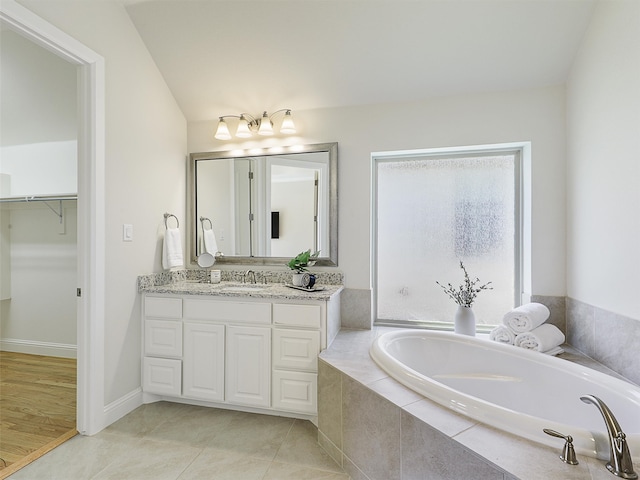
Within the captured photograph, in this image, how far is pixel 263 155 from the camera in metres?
2.65

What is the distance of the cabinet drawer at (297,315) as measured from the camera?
2027mm

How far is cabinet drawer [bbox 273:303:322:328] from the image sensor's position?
2027mm

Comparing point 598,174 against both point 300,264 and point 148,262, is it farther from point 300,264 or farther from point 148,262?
point 148,262

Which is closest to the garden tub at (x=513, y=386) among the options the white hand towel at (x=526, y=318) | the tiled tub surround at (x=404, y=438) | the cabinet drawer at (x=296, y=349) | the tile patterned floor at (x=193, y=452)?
the tiled tub surround at (x=404, y=438)

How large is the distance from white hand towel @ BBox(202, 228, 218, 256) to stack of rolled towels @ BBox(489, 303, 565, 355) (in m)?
2.18

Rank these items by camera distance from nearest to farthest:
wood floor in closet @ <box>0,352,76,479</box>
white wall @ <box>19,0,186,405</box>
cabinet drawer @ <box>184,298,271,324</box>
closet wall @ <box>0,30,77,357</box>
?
1. wood floor in closet @ <box>0,352,76,479</box>
2. white wall @ <box>19,0,186,405</box>
3. cabinet drawer @ <box>184,298,271,324</box>
4. closet wall @ <box>0,30,77,357</box>

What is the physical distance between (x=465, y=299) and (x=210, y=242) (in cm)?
205

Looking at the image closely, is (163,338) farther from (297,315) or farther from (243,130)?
(243,130)

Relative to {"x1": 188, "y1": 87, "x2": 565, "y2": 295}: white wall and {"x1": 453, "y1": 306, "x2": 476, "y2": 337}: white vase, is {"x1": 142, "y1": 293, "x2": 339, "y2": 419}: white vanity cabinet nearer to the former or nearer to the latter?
{"x1": 188, "y1": 87, "x2": 565, "y2": 295}: white wall

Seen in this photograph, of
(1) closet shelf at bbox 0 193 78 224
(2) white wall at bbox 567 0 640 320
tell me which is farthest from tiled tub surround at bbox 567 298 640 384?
(1) closet shelf at bbox 0 193 78 224

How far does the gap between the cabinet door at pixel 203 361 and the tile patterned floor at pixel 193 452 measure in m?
0.15

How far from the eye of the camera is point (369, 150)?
2469 mm

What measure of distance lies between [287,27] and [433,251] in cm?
189

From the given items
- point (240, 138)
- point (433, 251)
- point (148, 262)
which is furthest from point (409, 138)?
point (148, 262)
